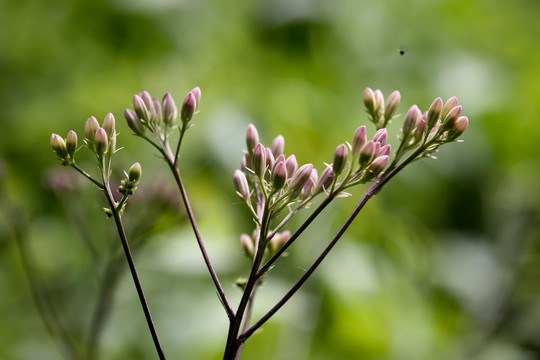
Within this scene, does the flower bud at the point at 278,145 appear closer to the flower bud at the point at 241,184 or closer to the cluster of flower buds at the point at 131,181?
the flower bud at the point at 241,184

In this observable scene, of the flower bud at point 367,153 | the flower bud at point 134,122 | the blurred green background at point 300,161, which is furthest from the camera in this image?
the blurred green background at point 300,161

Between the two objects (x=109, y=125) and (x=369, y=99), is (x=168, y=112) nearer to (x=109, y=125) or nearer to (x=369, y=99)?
(x=109, y=125)

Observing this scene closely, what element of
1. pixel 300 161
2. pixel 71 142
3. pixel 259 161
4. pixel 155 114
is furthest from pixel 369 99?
pixel 300 161

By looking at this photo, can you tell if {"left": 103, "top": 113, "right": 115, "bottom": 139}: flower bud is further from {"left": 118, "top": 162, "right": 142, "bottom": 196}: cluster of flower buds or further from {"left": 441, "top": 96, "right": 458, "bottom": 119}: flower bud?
{"left": 441, "top": 96, "right": 458, "bottom": 119}: flower bud

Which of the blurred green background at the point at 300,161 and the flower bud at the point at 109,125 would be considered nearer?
the flower bud at the point at 109,125

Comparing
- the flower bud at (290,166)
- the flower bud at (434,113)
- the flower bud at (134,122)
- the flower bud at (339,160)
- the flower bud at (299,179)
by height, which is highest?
the flower bud at (434,113)

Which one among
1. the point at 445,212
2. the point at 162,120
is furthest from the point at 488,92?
the point at 162,120

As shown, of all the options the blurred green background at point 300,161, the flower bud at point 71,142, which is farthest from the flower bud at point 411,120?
the blurred green background at point 300,161

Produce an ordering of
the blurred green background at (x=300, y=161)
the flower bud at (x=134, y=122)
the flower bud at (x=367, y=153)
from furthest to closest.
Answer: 1. the blurred green background at (x=300, y=161)
2. the flower bud at (x=134, y=122)
3. the flower bud at (x=367, y=153)
